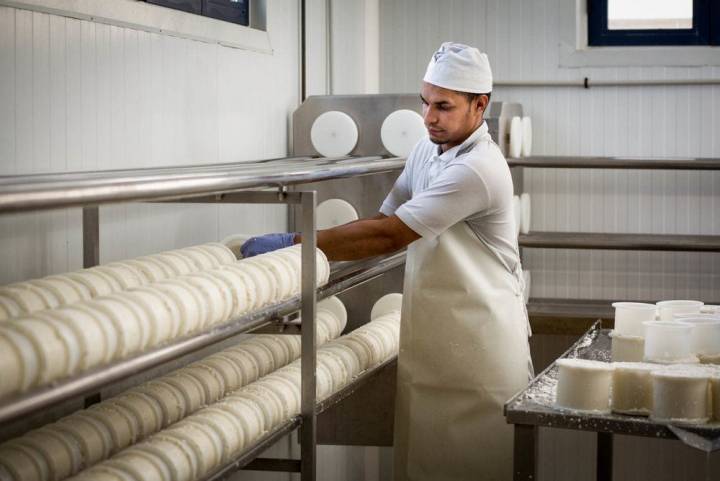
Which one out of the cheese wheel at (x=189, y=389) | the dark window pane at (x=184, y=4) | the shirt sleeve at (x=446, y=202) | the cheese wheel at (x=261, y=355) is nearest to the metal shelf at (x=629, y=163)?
the dark window pane at (x=184, y=4)

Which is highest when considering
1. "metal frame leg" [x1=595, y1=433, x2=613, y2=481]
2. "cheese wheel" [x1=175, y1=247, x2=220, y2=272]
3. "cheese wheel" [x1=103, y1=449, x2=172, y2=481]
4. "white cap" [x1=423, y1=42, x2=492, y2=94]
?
"white cap" [x1=423, y1=42, x2=492, y2=94]

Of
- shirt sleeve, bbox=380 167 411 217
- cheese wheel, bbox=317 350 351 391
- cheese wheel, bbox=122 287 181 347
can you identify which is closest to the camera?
cheese wheel, bbox=122 287 181 347

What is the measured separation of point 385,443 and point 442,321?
124 cm

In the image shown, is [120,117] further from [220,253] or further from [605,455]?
[605,455]

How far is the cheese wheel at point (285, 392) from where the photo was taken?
2.48 metres

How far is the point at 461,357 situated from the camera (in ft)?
9.82

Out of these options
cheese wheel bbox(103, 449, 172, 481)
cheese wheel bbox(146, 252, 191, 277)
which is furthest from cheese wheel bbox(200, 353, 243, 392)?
cheese wheel bbox(103, 449, 172, 481)

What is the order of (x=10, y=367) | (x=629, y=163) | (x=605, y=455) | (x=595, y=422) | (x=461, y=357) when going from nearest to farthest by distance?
(x=10, y=367) → (x=595, y=422) → (x=461, y=357) → (x=605, y=455) → (x=629, y=163)

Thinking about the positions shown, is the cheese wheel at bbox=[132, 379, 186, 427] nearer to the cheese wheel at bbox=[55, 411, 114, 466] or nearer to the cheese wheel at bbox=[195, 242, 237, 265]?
the cheese wheel at bbox=[55, 411, 114, 466]

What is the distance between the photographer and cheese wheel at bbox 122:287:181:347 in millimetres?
1886

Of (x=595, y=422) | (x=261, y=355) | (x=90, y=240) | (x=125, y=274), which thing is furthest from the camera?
(x=261, y=355)

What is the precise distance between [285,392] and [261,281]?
0.35 m

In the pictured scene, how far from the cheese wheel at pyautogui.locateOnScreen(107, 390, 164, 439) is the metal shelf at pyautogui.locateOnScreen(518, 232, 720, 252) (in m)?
3.20

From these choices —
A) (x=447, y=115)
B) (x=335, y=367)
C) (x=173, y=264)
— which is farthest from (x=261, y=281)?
(x=447, y=115)
